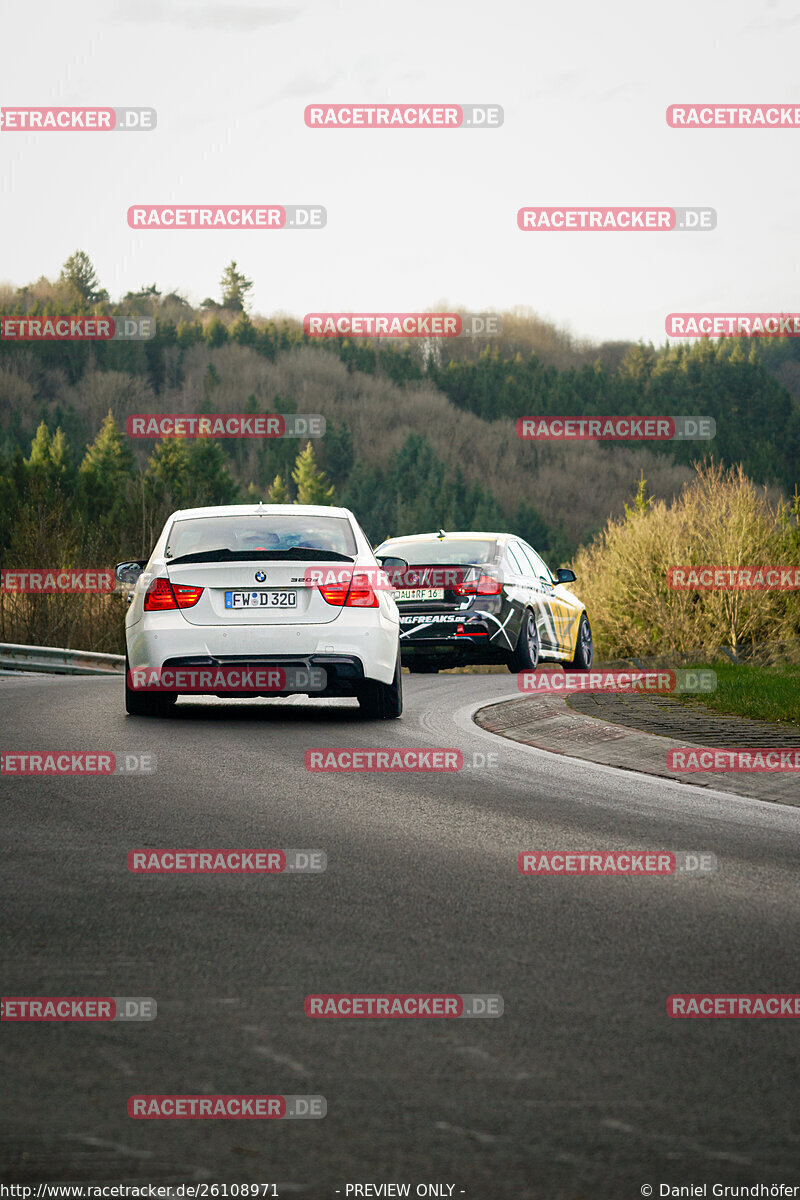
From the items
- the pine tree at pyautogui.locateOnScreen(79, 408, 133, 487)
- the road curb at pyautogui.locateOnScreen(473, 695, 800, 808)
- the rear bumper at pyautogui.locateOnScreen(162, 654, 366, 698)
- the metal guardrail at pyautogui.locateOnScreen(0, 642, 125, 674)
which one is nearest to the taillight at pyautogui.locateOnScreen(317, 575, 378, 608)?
the rear bumper at pyautogui.locateOnScreen(162, 654, 366, 698)

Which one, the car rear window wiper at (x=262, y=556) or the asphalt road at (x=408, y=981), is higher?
the car rear window wiper at (x=262, y=556)

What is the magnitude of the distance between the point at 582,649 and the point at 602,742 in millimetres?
10572

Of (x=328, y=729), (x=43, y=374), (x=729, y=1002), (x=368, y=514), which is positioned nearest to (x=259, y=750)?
(x=328, y=729)

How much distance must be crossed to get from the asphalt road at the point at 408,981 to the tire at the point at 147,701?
3.59m

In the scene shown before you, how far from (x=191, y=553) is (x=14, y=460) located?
336ft

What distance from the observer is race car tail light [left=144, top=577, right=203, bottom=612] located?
11.6 meters

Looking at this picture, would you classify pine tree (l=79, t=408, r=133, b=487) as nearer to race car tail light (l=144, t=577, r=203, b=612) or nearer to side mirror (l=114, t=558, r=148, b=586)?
side mirror (l=114, t=558, r=148, b=586)

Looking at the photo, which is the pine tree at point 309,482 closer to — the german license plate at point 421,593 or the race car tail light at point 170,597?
the german license plate at point 421,593

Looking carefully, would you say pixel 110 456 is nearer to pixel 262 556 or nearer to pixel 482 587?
pixel 482 587

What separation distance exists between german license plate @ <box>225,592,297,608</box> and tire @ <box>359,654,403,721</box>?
102 cm

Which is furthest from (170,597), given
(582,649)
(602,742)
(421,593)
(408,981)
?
(582,649)

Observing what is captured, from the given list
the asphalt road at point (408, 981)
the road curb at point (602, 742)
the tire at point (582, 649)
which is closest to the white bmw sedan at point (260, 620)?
the road curb at point (602, 742)

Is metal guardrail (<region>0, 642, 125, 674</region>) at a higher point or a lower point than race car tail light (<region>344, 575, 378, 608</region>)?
lower

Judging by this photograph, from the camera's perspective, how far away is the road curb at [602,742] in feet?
28.7
